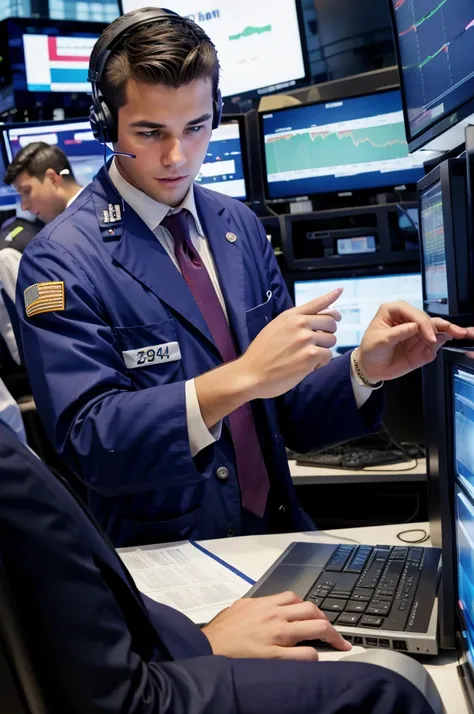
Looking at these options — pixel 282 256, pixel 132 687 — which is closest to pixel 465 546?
pixel 132 687

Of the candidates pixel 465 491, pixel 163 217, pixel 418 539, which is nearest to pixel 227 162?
pixel 163 217

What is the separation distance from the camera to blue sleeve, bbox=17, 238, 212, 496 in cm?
124

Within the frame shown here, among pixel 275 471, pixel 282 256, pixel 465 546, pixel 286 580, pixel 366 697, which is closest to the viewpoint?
pixel 366 697

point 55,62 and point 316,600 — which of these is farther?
point 55,62

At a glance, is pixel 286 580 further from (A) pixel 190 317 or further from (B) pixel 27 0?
(B) pixel 27 0

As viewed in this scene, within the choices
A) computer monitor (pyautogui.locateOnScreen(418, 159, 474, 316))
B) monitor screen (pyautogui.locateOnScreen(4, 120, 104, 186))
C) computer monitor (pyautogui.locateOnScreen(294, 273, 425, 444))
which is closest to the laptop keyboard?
computer monitor (pyautogui.locateOnScreen(418, 159, 474, 316))

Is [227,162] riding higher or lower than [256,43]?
lower

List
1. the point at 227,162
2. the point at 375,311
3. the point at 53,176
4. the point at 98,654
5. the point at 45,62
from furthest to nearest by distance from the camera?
the point at 45,62, the point at 53,176, the point at 227,162, the point at 375,311, the point at 98,654

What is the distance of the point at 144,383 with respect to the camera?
1.38m

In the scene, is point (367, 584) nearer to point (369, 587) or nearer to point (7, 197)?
point (369, 587)

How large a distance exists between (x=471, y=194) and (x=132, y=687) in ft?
2.25

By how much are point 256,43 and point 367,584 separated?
294 centimetres

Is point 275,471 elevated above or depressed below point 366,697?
below

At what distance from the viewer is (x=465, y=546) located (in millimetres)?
839
